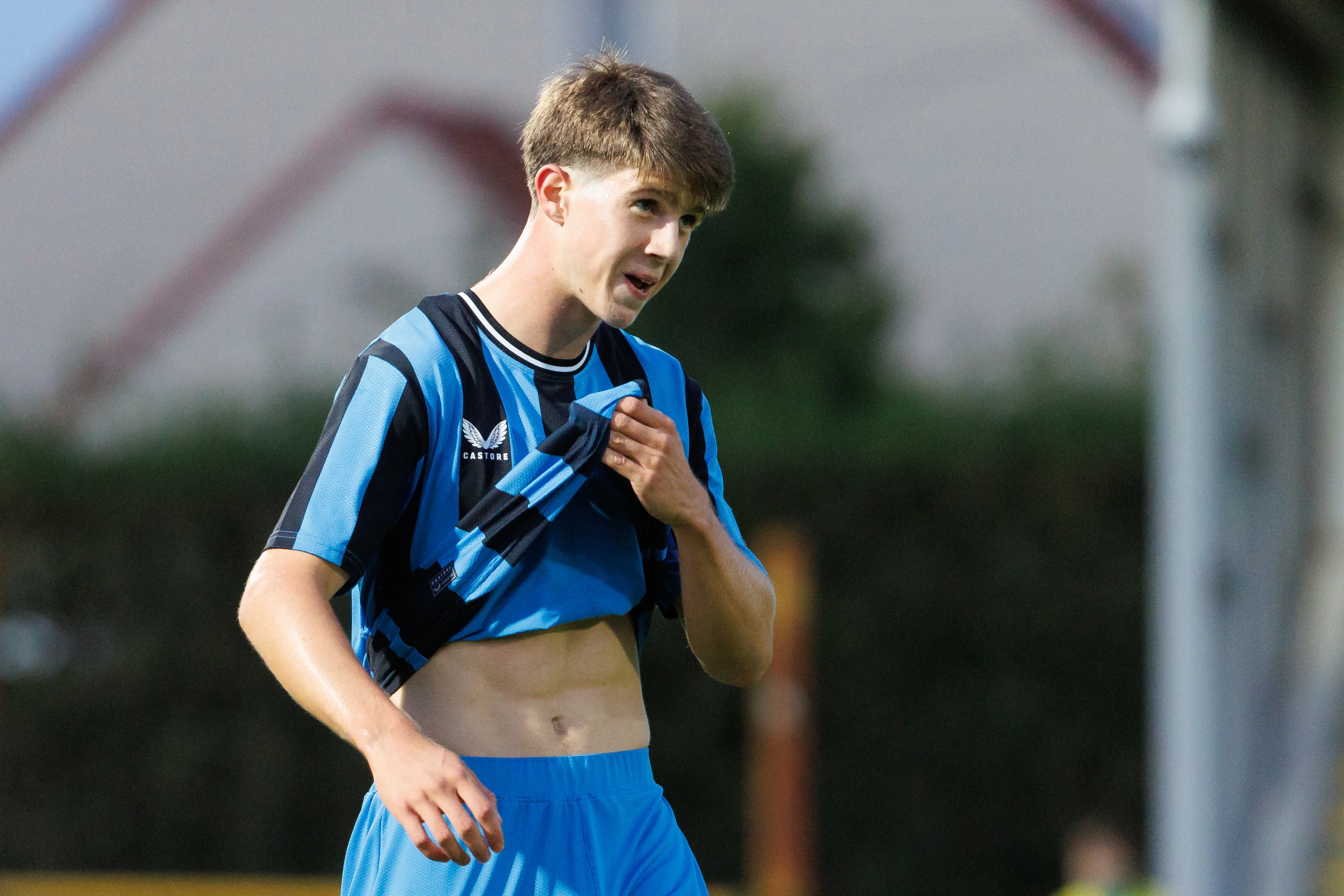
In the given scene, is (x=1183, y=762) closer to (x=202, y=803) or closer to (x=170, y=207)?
(x=202, y=803)

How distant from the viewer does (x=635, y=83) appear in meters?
2.51

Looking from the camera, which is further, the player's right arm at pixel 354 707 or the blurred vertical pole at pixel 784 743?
the blurred vertical pole at pixel 784 743

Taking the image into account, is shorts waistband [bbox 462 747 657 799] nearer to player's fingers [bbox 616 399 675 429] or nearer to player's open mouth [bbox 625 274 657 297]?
player's fingers [bbox 616 399 675 429]

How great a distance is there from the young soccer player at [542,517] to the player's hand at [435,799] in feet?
0.77

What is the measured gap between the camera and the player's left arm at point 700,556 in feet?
7.95

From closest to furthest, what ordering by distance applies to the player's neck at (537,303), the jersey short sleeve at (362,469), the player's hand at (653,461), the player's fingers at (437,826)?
the player's fingers at (437,826)
the jersey short sleeve at (362,469)
the player's hand at (653,461)
the player's neck at (537,303)

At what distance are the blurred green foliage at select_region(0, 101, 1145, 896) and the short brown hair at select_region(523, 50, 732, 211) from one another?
26.0 ft

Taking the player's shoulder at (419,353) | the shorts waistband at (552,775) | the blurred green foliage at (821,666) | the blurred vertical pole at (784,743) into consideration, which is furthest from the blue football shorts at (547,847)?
the blurred green foliage at (821,666)

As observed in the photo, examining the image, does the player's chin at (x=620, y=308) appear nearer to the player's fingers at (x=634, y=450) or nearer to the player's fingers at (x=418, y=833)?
the player's fingers at (x=634, y=450)

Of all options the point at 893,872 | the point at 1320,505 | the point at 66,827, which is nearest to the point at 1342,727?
the point at 1320,505

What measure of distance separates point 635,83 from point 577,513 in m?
0.64

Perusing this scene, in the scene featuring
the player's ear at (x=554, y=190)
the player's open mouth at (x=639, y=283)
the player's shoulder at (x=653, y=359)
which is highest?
the player's ear at (x=554, y=190)

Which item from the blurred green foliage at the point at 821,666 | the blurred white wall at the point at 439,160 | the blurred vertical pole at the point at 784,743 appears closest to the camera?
the blurred vertical pole at the point at 784,743

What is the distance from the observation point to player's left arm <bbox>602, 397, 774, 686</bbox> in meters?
2.42
